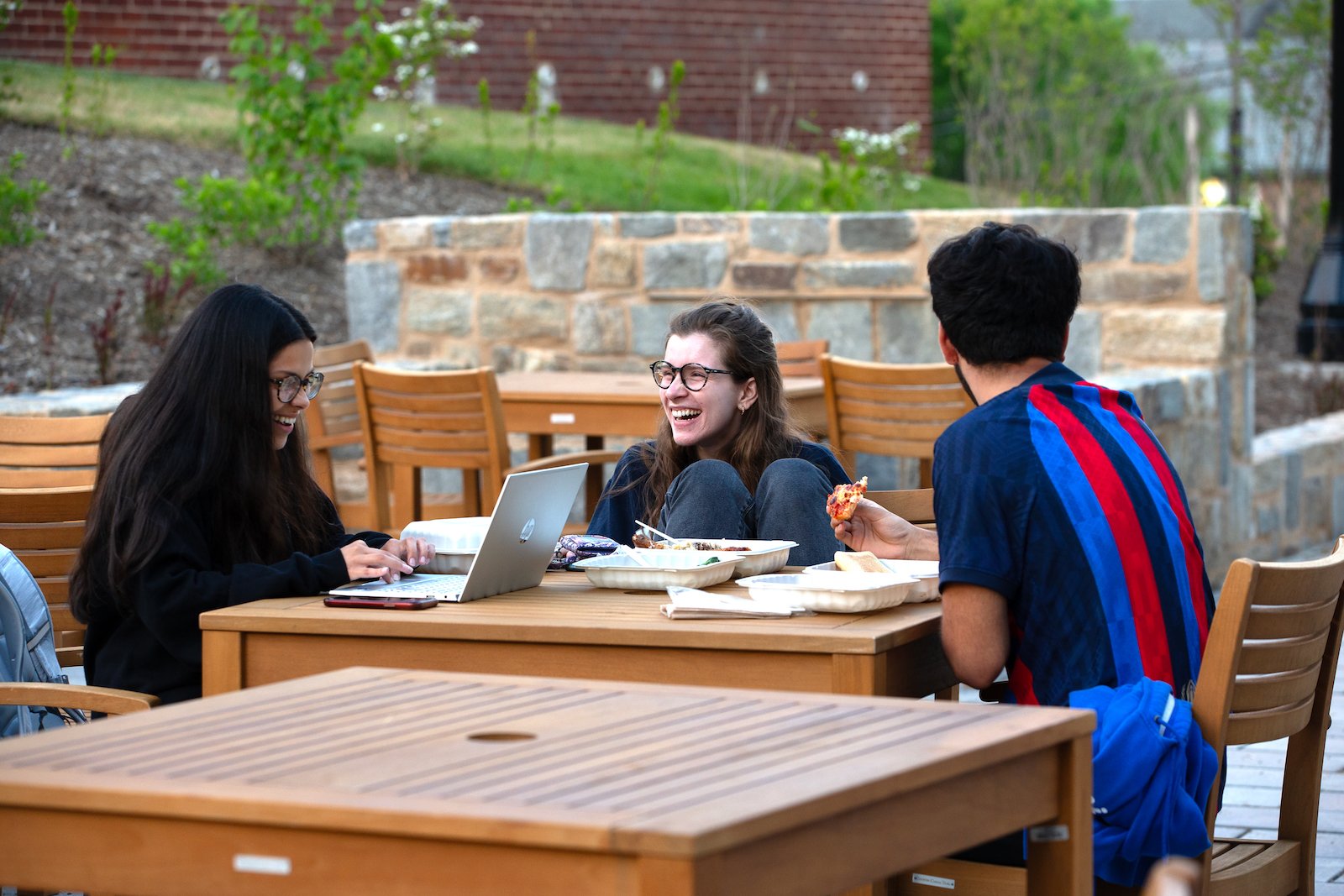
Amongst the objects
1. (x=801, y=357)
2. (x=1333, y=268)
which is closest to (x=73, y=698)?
(x=801, y=357)

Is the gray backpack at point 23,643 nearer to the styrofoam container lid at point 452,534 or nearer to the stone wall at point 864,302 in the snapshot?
the styrofoam container lid at point 452,534

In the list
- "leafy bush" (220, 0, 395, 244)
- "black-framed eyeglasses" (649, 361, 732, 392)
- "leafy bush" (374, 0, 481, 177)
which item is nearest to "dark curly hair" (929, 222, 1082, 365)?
"black-framed eyeglasses" (649, 361, 732, 392)

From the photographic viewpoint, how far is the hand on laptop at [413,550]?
Answer: 303cm

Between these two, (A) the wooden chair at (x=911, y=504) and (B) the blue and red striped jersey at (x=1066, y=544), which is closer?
(B) the blue and red striped jersey at (x=1066, y=544)

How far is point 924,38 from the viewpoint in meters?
18.3

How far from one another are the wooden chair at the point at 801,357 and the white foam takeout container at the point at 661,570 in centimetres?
388

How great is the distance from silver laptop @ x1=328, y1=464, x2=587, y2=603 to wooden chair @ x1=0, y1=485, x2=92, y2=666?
752 millimetres

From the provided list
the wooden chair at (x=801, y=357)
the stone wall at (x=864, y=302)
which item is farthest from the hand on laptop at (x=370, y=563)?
the wooden chair at (x=801, y=357)

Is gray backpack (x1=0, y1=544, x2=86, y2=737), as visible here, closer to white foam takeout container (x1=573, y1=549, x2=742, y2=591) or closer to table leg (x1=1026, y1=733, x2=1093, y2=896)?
white foam takeout container (x1=573, y1=549, x2=742, y2=591)

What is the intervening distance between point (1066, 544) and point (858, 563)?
40cm

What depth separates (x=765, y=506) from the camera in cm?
331

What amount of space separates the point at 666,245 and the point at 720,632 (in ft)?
18.1

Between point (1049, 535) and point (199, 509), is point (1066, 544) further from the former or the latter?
point (199, 509)

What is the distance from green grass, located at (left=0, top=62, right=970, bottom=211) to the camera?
472 inches
